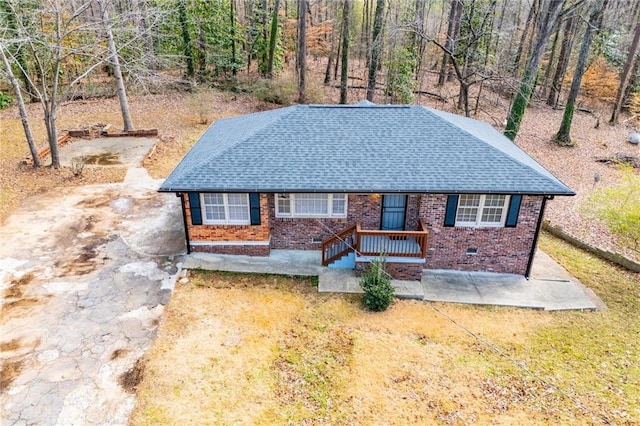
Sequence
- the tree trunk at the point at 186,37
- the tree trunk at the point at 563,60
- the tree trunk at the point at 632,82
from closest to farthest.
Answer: the tree trunk at the point at 563,60 < the tree trunk at the point at 186,37 < the tree trunk at the point at 632,82

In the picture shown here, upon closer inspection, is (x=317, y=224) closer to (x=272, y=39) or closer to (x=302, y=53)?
(x=302, y=53)


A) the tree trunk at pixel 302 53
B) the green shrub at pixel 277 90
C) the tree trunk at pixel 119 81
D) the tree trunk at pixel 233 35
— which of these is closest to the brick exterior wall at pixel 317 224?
the tree trunk at pixel 119 81

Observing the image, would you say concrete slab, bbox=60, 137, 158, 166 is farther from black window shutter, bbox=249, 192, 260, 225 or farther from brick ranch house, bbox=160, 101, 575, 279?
black window shutter, bbox=249, 192, 260, 225

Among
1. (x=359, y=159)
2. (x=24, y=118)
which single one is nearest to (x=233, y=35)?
(x=24, y=118)

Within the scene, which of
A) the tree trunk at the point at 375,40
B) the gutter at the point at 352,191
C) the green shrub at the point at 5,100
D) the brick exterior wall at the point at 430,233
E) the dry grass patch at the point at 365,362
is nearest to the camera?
the dry grass patch at the point at 365,362

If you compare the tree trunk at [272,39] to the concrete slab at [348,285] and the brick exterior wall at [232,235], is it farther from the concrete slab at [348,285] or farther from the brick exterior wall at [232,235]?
the concrete slab at [348,285]

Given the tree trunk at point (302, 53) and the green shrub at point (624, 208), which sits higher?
the tree trunk at point (302, 53)

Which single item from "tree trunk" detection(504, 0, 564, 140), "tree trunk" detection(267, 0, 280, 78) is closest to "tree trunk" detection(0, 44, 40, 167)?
"tree trunk" detection(267, 0, 280, 78)
